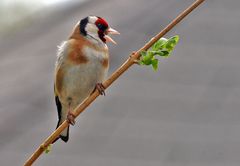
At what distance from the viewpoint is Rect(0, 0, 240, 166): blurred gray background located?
5.50 meters

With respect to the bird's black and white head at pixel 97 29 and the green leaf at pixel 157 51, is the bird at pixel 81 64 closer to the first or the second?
the bird's black and white head at pixel 97 29

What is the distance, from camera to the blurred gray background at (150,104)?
18.0ft

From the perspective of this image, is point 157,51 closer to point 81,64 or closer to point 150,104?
point 81,64

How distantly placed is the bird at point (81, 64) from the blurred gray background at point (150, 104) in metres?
1.05

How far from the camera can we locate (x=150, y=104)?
19.2ft

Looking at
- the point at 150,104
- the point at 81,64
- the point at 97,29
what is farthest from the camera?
the point at 150,104

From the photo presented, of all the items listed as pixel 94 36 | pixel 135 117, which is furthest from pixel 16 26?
pixel 94 36

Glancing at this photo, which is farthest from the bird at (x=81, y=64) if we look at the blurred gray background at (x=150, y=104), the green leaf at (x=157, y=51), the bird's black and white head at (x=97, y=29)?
the green leaf at (x=157, y=51)

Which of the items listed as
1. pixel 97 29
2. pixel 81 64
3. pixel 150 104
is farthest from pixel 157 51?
pixel 150 104

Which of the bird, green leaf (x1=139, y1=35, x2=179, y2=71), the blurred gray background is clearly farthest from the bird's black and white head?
green leaf (x1=139, y1=35, x2=179, y2=71)

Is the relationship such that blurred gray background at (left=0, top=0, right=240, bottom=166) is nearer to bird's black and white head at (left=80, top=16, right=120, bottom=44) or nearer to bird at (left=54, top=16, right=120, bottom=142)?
bird at (left=54, top=16, right=120, bottom=142)

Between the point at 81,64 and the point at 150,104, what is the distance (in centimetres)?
161

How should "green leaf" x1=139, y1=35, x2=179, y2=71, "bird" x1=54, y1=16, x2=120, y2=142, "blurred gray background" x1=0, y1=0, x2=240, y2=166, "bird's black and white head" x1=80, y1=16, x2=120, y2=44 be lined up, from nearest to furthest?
"green leaf" x1=139, y1=35, x2=179, y2=71
"bird" x1=54, y1=16, x2=120, y2=142
"bird's black and white head" x1=80, y1=16, x2=120, y2=44
"blurred gray background" x1=0, y1=0, x2=240, y2=166

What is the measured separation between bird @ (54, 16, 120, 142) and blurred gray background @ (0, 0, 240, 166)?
1.05 metres
